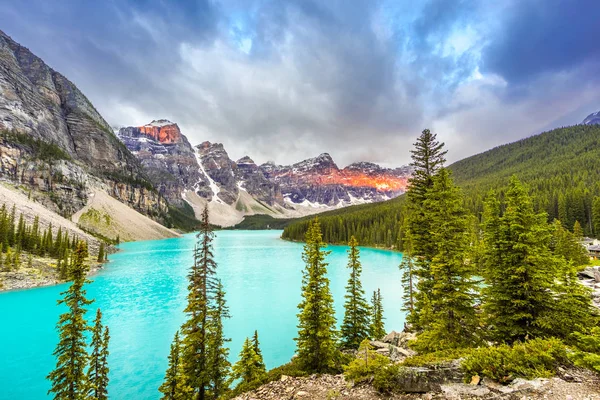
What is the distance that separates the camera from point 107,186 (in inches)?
6535

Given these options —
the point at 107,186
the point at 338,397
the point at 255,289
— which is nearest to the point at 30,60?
the point at 107,186

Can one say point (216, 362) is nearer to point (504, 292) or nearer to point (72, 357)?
point (72, 357)

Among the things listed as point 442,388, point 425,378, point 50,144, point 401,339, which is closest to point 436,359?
point 425,378

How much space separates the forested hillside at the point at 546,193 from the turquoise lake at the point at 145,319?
54.0 metres

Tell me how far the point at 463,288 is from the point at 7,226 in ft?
267

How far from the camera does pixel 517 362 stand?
754cm

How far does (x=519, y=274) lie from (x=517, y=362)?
553 cm

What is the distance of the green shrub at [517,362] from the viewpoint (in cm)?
719

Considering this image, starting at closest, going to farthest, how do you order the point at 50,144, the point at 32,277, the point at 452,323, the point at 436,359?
the point at 436,359 → the point at 452,323 → the point at 32,277 → the point at 50,144

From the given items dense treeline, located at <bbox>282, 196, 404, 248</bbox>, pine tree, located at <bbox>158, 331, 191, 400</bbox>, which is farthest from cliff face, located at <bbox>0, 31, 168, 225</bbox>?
pine tree, located at <bbox>158, 331, 191, 400</bbox>

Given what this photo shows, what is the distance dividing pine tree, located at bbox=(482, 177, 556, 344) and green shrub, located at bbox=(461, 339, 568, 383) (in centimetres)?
337

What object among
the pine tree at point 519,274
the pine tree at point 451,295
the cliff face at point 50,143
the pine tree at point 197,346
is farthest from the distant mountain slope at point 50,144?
the pine tree at point 519,274

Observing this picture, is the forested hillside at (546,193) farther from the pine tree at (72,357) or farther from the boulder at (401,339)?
the pine tree at (72,357)

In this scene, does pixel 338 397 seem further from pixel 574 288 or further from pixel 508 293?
pixel 574 288
